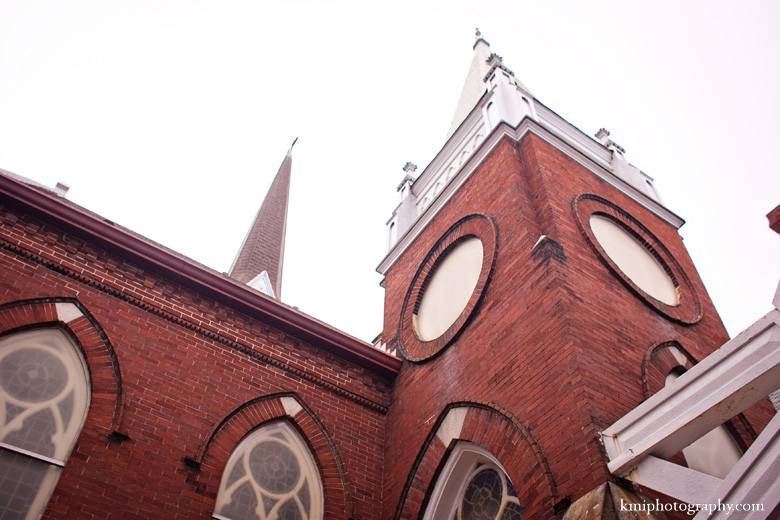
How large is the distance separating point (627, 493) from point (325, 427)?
4623 millimetres

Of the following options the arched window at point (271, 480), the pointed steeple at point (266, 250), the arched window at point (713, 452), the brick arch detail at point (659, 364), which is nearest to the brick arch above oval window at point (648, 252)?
the brick arch detail at point (659, 364)

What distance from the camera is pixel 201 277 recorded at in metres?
9.19

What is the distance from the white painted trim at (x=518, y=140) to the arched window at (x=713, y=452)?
3.70 metres

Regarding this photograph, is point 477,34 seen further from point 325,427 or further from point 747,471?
point 747,471

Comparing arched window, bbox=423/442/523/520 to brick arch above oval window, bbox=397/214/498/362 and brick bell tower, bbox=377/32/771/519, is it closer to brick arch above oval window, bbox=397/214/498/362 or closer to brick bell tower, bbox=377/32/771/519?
brick bell tower, bbox=377/32/771/519

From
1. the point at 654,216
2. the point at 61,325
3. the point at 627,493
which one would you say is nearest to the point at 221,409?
the point at 61,325

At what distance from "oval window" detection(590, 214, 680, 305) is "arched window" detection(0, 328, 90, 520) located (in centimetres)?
684

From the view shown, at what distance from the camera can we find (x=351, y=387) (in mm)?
9938

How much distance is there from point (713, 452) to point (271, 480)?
517 centimetres

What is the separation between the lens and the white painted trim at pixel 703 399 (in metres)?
4.90

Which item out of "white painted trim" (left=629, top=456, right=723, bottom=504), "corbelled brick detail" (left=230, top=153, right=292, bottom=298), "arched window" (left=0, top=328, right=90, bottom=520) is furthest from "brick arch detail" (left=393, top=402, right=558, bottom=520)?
"corbelled brick detail" (left=230, top=153, right=292, bottom=298)

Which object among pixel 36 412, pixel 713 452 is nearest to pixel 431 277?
pixel 713 452

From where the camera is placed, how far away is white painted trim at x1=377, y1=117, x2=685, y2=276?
10.5 m

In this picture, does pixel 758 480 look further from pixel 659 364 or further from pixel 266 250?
pixel 266 250
